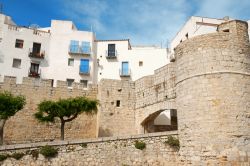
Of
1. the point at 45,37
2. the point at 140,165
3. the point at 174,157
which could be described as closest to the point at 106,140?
the point at 140,165

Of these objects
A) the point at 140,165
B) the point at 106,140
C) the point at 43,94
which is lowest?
the point at 140,165

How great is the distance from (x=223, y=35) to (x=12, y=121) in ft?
33.9

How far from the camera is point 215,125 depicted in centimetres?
908

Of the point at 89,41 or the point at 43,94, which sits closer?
the point at 43,94

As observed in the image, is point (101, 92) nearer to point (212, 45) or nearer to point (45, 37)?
point (212, 45)

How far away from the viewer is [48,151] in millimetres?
9438

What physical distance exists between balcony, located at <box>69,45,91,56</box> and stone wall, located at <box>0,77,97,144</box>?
9100mm

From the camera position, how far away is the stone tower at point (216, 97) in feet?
29.3

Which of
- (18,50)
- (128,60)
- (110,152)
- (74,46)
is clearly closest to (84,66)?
(74,46)

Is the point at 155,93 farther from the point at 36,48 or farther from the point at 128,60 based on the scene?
the point at 36,48

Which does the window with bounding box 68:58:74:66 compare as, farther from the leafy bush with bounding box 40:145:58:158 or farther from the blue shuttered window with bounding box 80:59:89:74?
the leafy bush with bounding box 40:145:58:158

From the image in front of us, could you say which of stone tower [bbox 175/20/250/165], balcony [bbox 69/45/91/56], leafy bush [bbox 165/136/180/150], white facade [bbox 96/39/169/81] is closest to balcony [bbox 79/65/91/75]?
balcony [bbox 69/45/91/56]

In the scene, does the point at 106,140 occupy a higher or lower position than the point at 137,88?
lower

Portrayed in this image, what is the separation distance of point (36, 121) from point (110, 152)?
5.77 meters
